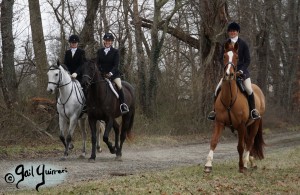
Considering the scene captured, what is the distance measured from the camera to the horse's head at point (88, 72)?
45.2 ft

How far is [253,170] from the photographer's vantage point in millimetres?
12320

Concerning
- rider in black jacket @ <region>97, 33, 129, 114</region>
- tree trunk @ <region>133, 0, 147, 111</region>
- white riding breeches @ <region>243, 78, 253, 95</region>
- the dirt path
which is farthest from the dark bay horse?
tree trunk @ <region>133, 0, 147, 111</region>

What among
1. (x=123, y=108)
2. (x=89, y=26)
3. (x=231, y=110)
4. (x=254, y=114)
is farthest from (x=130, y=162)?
(x=89, y=26)

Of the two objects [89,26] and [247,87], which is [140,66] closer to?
A: [89,26]

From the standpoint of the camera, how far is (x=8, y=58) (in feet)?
61.3

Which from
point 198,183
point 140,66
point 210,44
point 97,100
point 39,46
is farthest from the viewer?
point 210,44

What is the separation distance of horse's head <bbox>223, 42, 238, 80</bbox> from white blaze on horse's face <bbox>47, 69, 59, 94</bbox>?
4893mm

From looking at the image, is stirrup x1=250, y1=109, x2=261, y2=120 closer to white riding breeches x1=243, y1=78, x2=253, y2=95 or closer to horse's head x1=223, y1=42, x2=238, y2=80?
white riding breeches x1=243, y1=78, x2=253, y2=95

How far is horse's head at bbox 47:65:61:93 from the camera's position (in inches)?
546

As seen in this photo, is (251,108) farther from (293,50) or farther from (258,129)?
(293,50)

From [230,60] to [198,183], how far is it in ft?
9.47

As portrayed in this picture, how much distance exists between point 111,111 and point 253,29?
2219 cm

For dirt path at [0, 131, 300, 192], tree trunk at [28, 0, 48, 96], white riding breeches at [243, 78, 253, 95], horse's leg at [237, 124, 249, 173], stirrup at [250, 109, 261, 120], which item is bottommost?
dirt path at [0, 131, 300, 192]

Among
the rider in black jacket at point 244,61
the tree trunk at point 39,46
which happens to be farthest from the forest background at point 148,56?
the rider in black jacket at point 244,61
